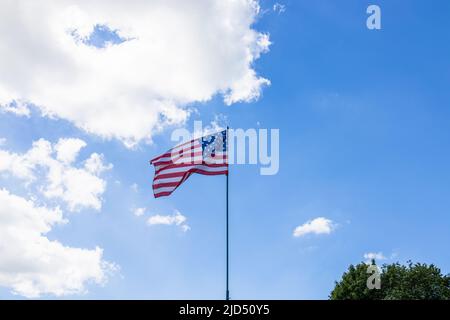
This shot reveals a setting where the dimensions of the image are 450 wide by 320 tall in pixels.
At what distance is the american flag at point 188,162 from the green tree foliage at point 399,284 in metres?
41.4

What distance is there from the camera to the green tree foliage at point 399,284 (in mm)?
63281

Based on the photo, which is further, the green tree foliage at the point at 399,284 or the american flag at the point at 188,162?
the green tree foliage at the point at 399,284

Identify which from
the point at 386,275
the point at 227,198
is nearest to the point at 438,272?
the point at 386,275

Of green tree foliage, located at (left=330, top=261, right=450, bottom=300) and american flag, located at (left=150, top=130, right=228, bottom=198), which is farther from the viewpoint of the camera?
green tree foliage, located at (left=330, top=261, right=450, bottom=300)

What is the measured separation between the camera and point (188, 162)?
2697cm

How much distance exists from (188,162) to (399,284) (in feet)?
149

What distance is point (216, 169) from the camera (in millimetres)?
27312

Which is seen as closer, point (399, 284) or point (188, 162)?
point (188, 162)

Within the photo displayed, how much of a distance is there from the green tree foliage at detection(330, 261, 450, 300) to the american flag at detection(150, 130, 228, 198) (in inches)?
1630

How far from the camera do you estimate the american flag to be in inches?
1056

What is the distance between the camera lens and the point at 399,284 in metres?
64.0
